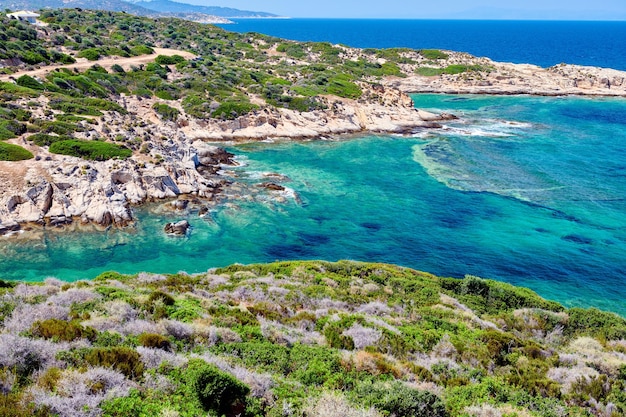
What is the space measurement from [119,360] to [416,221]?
3275 centimetres

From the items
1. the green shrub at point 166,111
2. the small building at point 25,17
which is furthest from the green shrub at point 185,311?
the small building at point 25,17

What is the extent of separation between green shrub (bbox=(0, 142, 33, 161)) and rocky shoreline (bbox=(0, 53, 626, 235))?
2.26 feet

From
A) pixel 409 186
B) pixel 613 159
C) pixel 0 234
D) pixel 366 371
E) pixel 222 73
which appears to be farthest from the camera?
pixel 222 73

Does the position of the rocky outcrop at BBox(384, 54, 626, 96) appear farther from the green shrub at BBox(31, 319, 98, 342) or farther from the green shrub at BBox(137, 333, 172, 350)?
the green shrub at BBox(31, 319, 98, 342)

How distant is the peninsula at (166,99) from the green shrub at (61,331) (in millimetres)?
25453

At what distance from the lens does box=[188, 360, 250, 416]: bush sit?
8773 mm

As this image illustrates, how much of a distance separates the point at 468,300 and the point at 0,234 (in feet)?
108

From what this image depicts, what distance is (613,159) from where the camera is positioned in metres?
58.4

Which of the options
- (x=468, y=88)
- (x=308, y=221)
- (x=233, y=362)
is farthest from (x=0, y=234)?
(x=468, y=88)

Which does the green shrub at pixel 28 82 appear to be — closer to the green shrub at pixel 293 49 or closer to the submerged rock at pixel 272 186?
the submerged rock at pixel 272 186

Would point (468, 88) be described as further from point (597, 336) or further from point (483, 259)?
point (597, 336)

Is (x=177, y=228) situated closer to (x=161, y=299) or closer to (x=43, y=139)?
(x=43, y=139)

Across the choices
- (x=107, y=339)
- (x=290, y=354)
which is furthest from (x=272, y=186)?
→ (x=107, y=339)

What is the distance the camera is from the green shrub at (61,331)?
10648 millimetres
